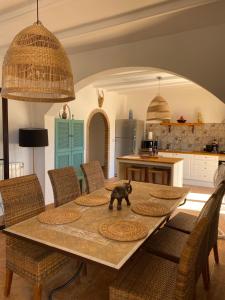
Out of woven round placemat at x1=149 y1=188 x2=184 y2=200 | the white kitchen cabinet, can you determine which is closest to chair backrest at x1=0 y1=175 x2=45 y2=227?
woven round placemat at x1=149 y1=188 x2=184 y2=200

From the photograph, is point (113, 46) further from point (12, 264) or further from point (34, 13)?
point (12, 264)

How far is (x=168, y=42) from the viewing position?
9.32 ft

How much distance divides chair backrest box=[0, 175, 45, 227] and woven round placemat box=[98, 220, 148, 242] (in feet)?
2.64

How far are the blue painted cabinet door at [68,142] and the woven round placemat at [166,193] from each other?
255 cm

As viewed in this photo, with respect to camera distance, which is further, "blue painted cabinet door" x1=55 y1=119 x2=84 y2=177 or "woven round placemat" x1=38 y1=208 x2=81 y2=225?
"blue painted cabinet door" x1=55 y1=119 x2=84 y2=177

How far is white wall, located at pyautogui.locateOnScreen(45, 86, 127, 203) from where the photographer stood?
435 cm

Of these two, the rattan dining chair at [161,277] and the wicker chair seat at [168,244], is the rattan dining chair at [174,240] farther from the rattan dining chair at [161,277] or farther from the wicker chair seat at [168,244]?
the rattan dining chair at [161,277]

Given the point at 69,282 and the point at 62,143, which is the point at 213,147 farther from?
the point at 69,282

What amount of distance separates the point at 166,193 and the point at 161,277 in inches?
43.4

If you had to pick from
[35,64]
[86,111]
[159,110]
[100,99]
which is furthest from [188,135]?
[35,64]

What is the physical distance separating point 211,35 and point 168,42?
50cm

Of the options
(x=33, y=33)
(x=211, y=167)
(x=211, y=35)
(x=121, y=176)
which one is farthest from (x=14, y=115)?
(x=211, y=167)

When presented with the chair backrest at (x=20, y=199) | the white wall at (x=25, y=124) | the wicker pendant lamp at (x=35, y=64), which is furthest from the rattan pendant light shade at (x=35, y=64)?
Result: the white wall at (x=25, y=124)

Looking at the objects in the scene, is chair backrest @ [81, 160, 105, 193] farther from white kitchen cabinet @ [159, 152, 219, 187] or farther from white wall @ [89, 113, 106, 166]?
white wall @ [89, 113, 106, 166]
